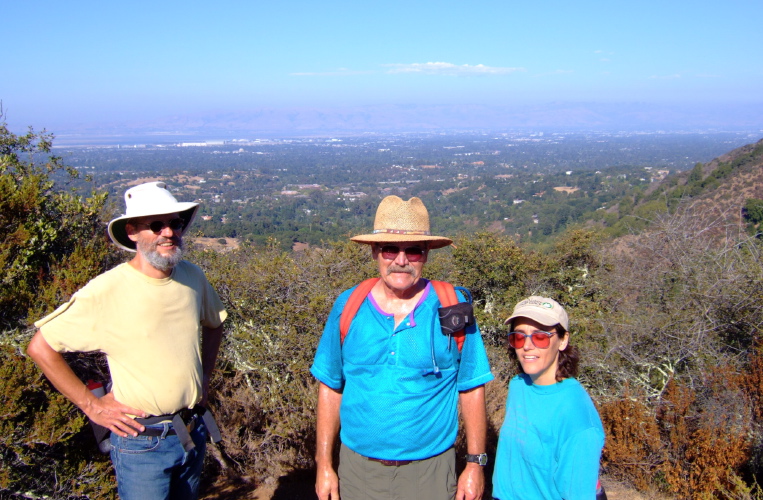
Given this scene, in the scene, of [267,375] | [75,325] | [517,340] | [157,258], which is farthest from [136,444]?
[267,375]

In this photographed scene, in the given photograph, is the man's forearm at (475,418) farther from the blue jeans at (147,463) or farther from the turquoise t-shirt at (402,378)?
the blue jeans at (147,463)

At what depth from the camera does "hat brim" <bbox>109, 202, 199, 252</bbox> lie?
2.15m

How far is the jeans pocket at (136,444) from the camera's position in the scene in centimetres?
206

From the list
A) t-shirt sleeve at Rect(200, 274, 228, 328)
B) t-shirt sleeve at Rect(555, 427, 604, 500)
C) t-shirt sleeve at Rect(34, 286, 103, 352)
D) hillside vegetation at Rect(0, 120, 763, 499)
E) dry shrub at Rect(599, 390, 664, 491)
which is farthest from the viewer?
dry shrub at Rect(599, 390, 664, 491)

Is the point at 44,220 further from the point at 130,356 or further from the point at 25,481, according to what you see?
the point at 130,356

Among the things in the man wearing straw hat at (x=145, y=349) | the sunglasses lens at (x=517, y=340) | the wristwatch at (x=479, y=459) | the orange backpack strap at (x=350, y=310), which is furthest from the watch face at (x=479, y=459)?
the man wearing straw hat at (x=145, y=349)

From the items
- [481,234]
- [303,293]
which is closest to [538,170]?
[481,234]

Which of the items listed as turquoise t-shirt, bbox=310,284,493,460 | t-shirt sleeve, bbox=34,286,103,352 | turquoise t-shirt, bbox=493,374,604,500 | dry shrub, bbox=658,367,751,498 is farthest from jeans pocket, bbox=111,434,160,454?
dry shrub, bbox=658,367,751,498

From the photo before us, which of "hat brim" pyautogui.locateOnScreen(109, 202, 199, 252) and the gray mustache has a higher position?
"hat brim" pyautogui.locateOnScreen(109, 202, 199, 252)

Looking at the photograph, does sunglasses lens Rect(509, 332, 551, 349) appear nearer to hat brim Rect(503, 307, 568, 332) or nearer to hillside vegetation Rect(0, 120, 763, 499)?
hat brim Rect(503, 307, 568, 332)

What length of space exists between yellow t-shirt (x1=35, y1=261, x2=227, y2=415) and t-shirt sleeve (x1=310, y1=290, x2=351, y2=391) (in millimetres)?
582

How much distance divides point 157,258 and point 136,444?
79 cm

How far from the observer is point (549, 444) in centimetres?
186


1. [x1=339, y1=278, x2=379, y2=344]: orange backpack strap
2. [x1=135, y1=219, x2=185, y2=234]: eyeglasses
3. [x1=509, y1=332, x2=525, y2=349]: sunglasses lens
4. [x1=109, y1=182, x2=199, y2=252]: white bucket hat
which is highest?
[x1=109, y1=182, x2=199, y2=252]: white bucket hat
